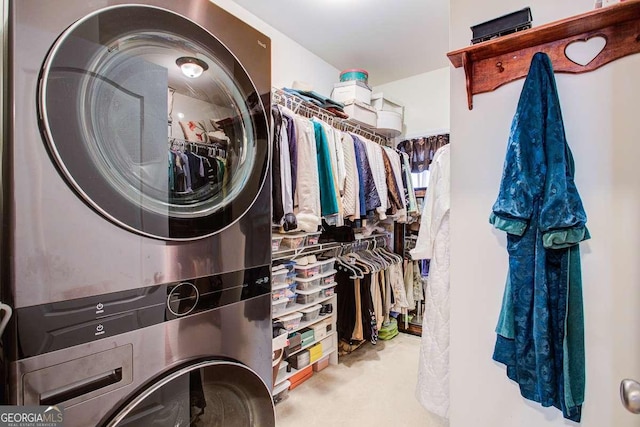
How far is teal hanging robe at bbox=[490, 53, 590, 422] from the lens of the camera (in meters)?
0.84

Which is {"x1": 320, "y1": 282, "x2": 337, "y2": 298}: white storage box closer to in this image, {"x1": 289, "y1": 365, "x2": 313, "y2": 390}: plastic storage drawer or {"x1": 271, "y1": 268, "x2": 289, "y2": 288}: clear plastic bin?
{"x1": 271, "y1": 268, "x2": 289, "y2": 288}: clear plastic bin

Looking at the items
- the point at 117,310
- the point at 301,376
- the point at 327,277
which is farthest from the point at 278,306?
the point at 117,310

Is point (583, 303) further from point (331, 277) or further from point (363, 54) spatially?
point (363, 54)

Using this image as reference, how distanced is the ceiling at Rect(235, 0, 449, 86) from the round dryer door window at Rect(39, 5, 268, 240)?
1.50m

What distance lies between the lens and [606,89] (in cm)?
90

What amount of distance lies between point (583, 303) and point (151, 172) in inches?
51.5

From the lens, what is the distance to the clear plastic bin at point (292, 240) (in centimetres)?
195

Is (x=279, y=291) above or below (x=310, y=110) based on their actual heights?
below

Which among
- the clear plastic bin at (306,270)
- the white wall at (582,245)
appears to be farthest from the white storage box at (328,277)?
the white wall at (582,245)

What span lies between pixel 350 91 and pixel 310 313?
1.95 metres

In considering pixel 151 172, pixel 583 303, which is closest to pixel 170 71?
pixel 151 172

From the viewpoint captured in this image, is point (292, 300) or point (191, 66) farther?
point (292, 300)

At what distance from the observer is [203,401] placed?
84cm

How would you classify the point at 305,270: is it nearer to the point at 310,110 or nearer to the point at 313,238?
the point at 313,238
